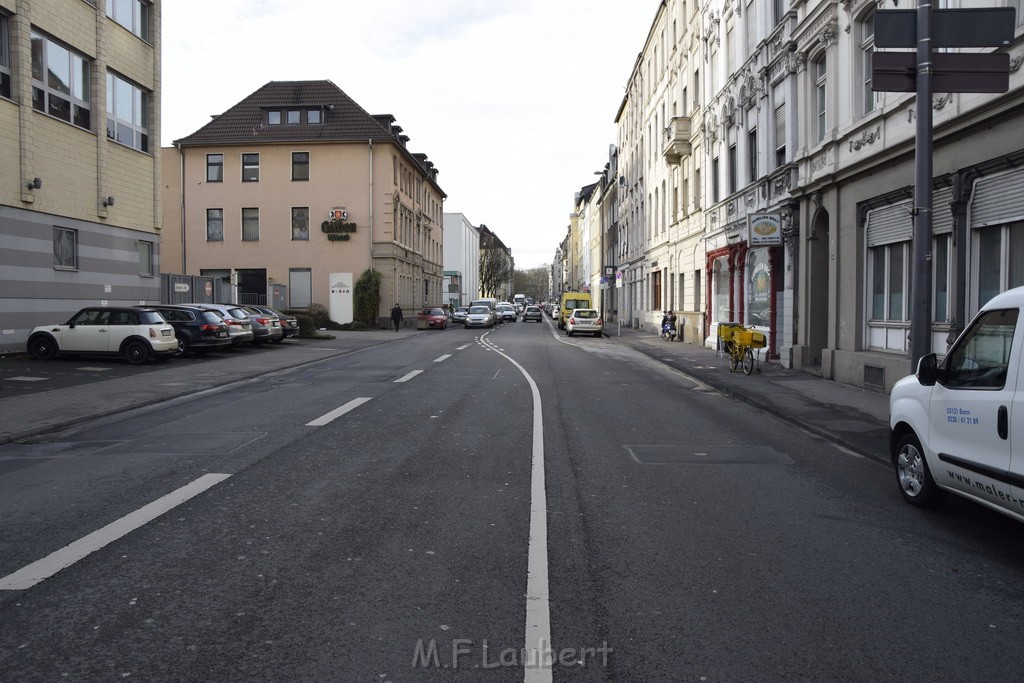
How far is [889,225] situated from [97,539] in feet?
46.1

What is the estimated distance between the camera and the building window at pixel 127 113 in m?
25.2

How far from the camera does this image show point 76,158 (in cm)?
2336

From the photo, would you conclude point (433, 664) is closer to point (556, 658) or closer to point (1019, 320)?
point (556, 658)

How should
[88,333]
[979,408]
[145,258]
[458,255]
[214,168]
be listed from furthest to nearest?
[458,255] < [214,168] < [145,258] < [88,333] < [979,408]

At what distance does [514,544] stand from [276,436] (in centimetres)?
504

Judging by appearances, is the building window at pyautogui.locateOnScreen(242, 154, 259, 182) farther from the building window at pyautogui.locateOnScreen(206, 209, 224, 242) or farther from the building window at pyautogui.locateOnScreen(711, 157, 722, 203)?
the building window at pyautogui.locateOnScreen(711, 157, 722, 203)

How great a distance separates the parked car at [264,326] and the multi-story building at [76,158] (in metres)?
3.52

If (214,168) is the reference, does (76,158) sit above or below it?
below

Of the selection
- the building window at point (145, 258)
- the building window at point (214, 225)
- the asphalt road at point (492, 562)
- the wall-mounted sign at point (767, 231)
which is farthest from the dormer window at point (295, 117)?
the asphalt road at point (492, 562)

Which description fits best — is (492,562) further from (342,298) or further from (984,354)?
(342,298)

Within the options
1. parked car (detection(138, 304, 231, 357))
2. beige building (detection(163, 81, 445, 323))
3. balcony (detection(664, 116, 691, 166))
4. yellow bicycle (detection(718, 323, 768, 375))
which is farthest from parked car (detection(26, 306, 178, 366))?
beige building (detection(163, 81, 445, 323))

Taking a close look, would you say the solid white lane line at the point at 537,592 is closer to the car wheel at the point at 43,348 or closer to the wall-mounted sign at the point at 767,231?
the wall-mounted sign at the point at 767,231

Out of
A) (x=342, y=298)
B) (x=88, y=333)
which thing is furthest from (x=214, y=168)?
(x=88, y=333)

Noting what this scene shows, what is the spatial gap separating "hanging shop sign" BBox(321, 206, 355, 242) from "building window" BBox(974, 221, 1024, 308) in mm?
38557
